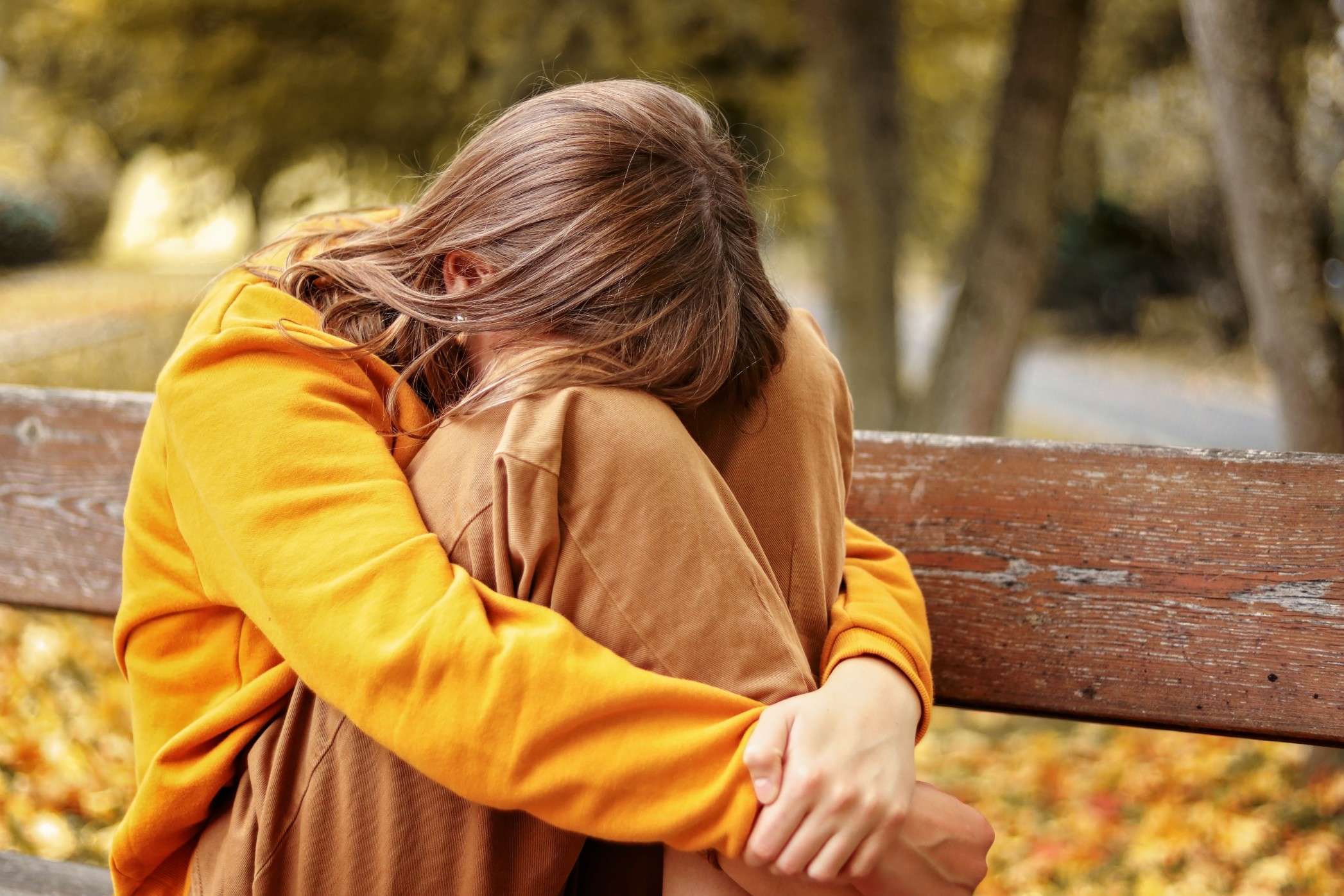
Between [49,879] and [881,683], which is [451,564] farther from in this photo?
[49,879]

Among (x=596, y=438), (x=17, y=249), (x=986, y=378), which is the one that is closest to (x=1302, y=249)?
(x=986, y=378)

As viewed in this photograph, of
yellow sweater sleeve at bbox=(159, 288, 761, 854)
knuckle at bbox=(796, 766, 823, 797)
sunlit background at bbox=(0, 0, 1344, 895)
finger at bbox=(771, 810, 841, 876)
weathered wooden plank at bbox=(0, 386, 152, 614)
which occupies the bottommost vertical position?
sunlit background at bbox=(0, 0, 1344, 895)

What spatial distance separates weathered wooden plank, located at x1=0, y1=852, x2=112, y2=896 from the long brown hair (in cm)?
84

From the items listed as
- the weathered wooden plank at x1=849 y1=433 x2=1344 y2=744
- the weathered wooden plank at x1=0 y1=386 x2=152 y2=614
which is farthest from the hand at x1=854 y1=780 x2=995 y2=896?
the weathered wooden plank at x1=0 y1=386 x2=152 y2=614

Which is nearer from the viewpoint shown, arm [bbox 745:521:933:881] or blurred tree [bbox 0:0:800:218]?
arm [bbox 745:521:933:881]

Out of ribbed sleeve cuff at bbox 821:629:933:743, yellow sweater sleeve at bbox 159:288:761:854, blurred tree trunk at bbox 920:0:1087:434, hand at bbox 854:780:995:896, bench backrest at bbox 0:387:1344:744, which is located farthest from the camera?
blurred tree trunk at bbox 920:0:1087:434

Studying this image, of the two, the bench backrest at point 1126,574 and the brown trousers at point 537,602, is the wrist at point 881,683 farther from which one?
the bench backrest at point 1126,574

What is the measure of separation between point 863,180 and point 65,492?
371 centimetres

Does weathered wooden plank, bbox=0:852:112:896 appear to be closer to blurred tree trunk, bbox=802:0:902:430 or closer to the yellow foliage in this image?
the yellow foliage

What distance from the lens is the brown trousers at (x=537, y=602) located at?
112cm

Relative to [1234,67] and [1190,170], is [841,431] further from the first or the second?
[1190,170]

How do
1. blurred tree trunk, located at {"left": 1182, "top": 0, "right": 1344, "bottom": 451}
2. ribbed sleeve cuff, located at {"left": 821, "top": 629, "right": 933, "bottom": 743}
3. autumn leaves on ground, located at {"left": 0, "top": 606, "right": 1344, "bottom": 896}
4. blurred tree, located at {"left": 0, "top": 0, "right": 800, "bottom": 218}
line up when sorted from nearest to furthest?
ribbed sleeve cuff, located at {"left": 821, "top": 629, "right": 933, "bottom": 743}, blurred tree trunk, located at {"left": 1182, "top": 0, "right": 1344, "bottom": 451}, autumn leaves on ground, located at {"left": 0, "top": 606, "right": 1344, "bottom": 896}, blurred tree, located at {"left": 0, "top": 0, "right": 800, "bottom": 218}

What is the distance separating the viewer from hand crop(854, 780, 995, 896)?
117 cm

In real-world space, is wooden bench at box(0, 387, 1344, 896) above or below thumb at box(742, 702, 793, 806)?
below
